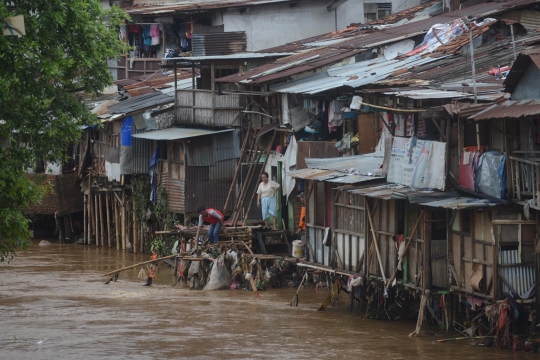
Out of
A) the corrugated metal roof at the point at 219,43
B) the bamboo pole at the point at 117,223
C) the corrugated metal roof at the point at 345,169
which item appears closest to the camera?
the corrugated metal roof at the point at 345,169

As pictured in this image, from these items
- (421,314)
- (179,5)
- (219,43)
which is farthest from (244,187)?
(179,5)

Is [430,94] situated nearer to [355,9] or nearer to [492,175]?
[492,175]

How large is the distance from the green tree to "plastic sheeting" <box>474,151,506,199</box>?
5.64 metres

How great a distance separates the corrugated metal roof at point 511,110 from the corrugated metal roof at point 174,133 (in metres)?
11.6

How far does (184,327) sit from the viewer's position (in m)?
19.4

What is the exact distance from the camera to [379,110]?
65.2 ft

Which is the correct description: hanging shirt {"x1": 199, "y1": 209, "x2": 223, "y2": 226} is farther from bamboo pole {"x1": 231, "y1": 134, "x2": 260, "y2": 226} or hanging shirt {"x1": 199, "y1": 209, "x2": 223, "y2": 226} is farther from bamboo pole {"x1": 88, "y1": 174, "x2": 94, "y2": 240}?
bamboo pole {"x1": 88, "y1": 174, "x2": 94, "y2": 240}

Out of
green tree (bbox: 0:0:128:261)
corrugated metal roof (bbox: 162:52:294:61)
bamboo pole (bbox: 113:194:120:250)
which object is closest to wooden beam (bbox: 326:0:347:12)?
corrugated metal roof (bbox: 162:52:294:61)

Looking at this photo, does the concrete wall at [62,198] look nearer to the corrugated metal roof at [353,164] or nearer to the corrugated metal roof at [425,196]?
the corrugated metal roof at [353,164]

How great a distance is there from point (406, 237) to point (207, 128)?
10472mm

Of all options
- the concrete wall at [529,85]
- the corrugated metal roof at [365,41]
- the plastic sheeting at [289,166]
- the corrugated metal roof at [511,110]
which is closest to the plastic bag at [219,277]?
the plastic sheeting at [289,166]

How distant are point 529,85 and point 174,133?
509 inches

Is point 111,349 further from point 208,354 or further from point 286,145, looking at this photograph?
point 286,145

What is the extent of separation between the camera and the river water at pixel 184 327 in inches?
674
